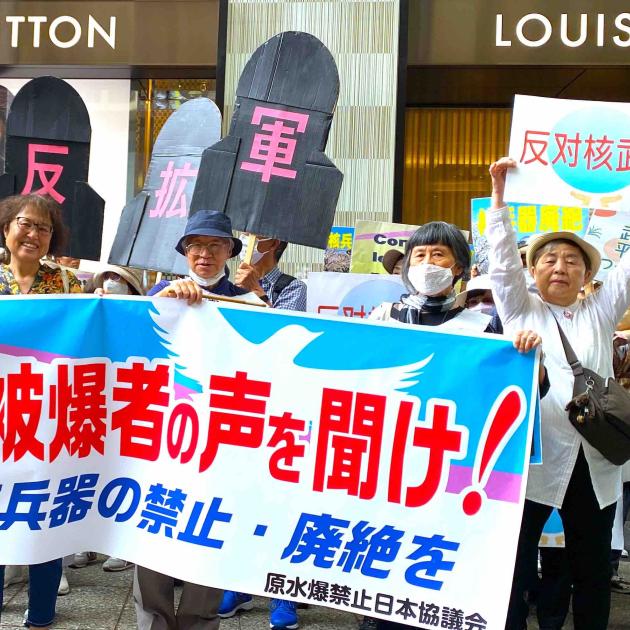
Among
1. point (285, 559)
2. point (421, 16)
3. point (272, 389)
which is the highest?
point (421, 16)

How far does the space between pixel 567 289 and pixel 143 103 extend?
21.5 feet

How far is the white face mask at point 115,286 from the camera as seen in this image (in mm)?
4949

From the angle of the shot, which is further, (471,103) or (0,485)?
(471,103)

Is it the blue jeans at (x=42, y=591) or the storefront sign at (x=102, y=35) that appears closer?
the blue jeans at (x=42, y=591)

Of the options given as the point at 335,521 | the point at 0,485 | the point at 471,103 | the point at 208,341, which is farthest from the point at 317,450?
the point at 471,103

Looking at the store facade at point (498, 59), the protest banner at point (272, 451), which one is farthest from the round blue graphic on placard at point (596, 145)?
the store facade at point (498, 59)

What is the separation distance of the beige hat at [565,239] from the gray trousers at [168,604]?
1.74 meters

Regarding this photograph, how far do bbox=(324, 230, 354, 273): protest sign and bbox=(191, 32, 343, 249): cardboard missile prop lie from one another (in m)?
2.49

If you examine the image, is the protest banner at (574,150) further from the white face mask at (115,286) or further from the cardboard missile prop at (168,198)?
the white face mask at (115,286)

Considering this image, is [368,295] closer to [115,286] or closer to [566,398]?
[115,286]

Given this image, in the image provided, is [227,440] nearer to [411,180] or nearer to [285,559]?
[285,559]

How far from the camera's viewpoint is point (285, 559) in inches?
124

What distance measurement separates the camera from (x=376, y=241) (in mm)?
6242

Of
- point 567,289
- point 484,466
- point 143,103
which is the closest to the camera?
point 484,466
